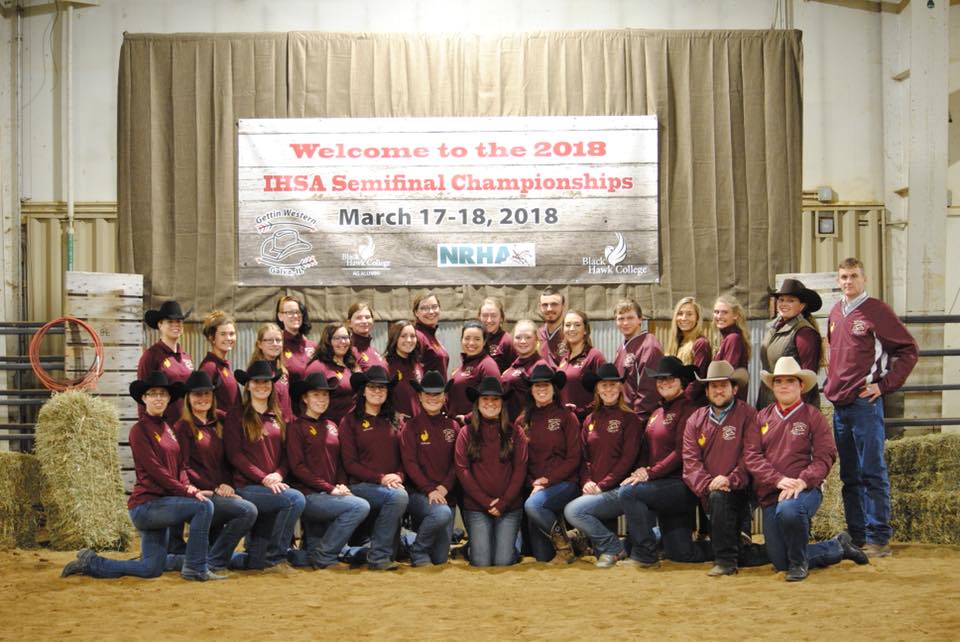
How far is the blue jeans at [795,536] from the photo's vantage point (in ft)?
20.2

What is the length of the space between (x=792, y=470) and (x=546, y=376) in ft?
5.33

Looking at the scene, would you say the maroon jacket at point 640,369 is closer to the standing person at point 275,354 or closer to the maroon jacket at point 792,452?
the maroon jacket at point 792,452

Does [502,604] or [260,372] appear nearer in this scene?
[502,604]

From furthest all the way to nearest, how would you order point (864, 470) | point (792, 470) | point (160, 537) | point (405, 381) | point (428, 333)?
1. point (428, 333)
2. point (405, 381)
3. point (864, 470)
4. point (160, 537)
5. point (792, 470)

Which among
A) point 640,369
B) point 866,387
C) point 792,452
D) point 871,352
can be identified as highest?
point 871,352

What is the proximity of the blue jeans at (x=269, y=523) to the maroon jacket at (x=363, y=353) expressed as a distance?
1.12 metres

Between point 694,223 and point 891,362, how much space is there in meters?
2.60

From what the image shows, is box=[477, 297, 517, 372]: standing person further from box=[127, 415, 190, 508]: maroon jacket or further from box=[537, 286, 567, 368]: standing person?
box=[127, 415, 190, 508]: maroon jacket

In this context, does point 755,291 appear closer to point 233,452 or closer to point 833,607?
point 833,607

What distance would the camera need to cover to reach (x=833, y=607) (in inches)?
212

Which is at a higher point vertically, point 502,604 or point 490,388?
point 490,388

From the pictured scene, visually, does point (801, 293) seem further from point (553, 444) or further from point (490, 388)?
point (490, 388)

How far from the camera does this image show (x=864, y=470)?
6.80 metres

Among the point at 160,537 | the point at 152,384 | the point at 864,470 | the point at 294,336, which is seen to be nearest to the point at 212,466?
the point at 160,537
